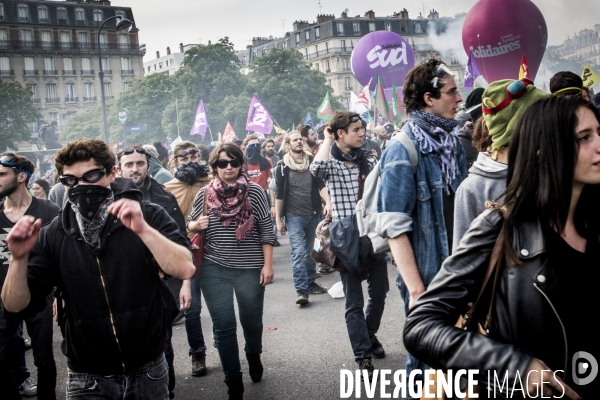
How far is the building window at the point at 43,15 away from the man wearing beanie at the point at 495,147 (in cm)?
8663

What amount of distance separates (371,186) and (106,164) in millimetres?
1445

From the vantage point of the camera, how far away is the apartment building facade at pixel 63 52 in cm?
7812

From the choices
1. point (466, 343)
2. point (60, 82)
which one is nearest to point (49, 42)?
point (60, 82)

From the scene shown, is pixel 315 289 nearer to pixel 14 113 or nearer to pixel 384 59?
pixel 384 59

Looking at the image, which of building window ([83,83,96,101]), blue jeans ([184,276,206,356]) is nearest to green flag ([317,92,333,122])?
blue jeans ([184,276,206,356])

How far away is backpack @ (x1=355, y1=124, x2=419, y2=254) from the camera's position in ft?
10.8

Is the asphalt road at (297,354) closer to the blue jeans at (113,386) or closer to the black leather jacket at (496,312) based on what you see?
the blue jeans at (113,386)

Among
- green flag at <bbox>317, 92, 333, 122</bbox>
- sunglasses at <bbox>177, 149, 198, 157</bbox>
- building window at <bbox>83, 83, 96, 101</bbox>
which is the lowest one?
sunglasses at <bbox>177, 149, 198, 157</bbox>

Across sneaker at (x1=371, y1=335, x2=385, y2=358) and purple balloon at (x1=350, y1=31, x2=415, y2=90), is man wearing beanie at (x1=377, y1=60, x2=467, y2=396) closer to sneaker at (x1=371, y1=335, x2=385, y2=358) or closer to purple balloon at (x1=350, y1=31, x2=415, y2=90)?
sneaker at (x1=371, y1=335, x2=385, y2=358)

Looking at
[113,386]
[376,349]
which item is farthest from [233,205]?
[113,386]

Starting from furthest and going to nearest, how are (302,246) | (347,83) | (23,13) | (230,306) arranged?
(347,83), (23,13), (302,246), (230,306)

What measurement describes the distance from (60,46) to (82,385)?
86.2 metres

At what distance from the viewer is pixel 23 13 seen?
7850cm

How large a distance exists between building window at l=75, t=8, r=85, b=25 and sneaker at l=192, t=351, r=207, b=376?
85.8 meters
